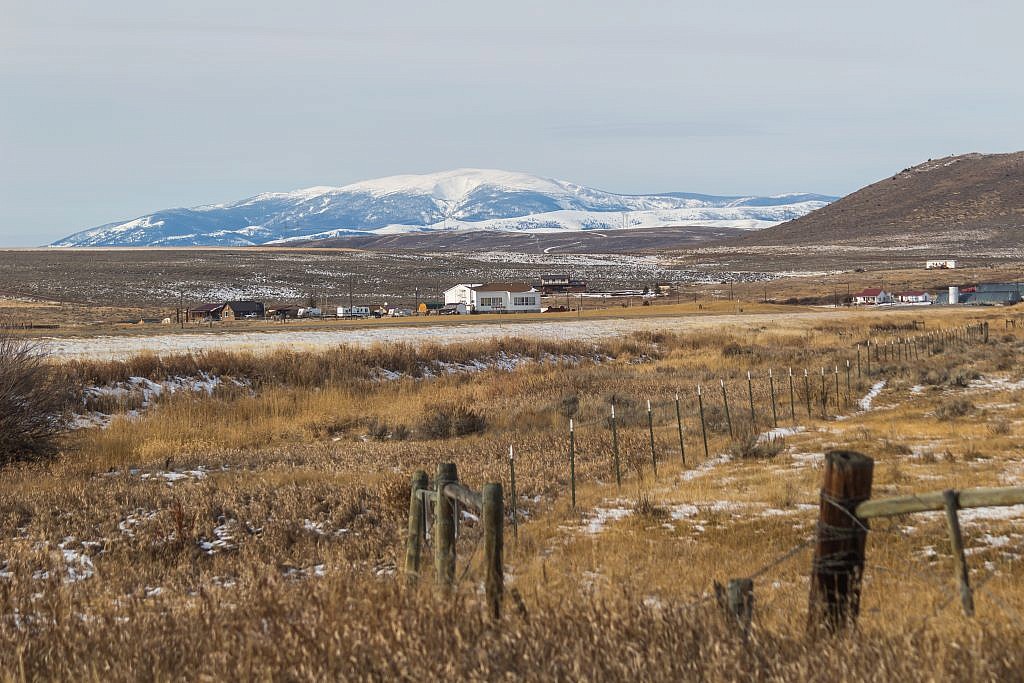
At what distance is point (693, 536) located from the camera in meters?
10.4

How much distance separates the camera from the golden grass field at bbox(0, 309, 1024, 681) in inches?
179

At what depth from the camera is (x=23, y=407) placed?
623 inches

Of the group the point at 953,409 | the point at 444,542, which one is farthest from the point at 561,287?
the point at 444,542

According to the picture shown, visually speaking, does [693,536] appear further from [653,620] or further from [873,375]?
[873,375]

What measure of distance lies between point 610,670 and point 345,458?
1313 cm

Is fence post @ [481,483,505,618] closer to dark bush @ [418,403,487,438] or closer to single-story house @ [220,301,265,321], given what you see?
dark bush @ [418,403,487,438]

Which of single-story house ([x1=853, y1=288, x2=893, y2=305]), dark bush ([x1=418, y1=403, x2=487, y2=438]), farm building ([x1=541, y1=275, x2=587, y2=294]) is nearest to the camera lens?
dark bush ([x1=418, y1=403, x2=487, y2=438])

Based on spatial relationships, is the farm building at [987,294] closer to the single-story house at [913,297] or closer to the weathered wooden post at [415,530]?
the single-story house at [913,297]

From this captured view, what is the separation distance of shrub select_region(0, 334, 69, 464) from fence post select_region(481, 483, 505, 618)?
12530 millimetres

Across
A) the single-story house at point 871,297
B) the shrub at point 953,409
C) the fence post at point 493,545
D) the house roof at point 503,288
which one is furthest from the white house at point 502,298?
the fence post at point 493,545

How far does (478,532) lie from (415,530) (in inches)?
87.3

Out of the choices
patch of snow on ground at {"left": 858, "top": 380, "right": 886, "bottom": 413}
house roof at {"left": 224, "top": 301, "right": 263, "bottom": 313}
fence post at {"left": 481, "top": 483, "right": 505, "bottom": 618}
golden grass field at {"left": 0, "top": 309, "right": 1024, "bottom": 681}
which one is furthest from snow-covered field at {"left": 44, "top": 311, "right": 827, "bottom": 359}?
house roof at {"left": 224, "top": 301, "right": 263, "bottom": 313}

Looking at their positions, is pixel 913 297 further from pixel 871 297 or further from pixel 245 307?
pixel 245 307

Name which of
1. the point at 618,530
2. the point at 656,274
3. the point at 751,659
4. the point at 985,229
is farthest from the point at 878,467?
the point at 985,229
